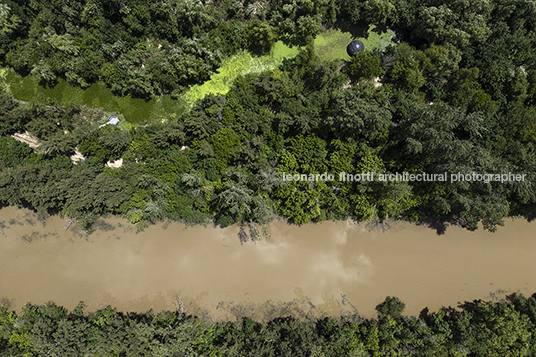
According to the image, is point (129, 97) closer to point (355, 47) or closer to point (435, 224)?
point (355, 47)

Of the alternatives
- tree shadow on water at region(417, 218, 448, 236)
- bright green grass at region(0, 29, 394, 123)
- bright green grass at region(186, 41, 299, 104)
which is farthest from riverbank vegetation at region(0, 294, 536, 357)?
bright green grass at region(186, 41, 299, 104)

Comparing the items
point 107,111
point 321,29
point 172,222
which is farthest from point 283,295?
point 321,29

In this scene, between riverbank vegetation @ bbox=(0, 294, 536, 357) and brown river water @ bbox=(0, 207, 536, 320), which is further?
brown river water @ bbox=(0, 207, 536, 320)

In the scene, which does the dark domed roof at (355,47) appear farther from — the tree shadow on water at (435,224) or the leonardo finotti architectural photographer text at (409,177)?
the tree shadow on water at (435,224)

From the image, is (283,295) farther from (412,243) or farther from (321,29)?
(321,29)

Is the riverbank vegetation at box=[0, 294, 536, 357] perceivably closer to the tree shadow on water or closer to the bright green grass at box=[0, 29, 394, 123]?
the tree shadow on water

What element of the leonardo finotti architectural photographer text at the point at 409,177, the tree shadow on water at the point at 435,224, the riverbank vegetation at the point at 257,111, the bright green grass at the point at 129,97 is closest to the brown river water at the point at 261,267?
the tree shadow on water at the point at 435,224

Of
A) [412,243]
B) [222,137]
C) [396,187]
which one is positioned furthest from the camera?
[412,243]
